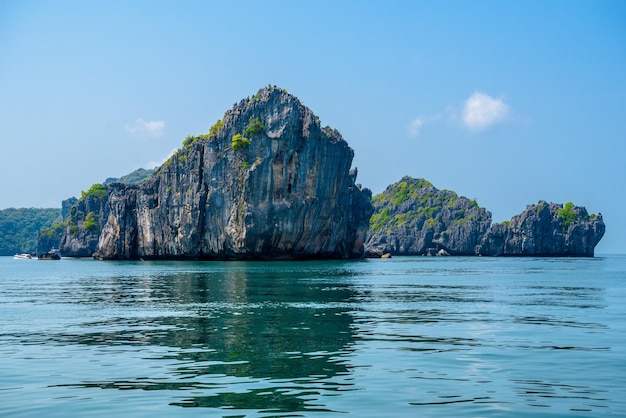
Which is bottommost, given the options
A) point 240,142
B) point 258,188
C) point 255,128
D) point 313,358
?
point 313,358

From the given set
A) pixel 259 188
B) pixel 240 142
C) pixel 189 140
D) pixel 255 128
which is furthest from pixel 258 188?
pixel 189 140

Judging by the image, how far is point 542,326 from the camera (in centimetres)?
3194

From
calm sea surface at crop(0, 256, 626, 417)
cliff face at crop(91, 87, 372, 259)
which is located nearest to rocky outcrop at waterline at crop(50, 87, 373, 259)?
cliff face at crop(91, 87, 372, 259)

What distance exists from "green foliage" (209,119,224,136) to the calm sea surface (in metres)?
105

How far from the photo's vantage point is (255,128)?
137 m

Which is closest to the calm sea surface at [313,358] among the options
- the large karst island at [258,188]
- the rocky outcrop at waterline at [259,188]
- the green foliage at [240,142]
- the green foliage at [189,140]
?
the rocky outcrop at waterline at [259,188]

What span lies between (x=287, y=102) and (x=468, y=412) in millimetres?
123979

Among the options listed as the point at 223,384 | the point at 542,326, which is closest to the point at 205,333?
the point at 223,384

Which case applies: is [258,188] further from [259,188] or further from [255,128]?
[255,128]

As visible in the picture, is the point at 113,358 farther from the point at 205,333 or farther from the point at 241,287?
the point at 241,287

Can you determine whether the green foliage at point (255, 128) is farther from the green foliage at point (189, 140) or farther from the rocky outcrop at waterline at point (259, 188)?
the green foliage at point (189, 140)

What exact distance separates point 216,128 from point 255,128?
51.4 feet

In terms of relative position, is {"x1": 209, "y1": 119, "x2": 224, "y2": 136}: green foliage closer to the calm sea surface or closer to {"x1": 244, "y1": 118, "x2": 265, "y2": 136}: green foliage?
{"x1": 244, "y1": 118, "x2": 265, "y2": 136}: green foliage

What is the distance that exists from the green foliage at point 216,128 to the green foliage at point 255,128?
9748 mm
